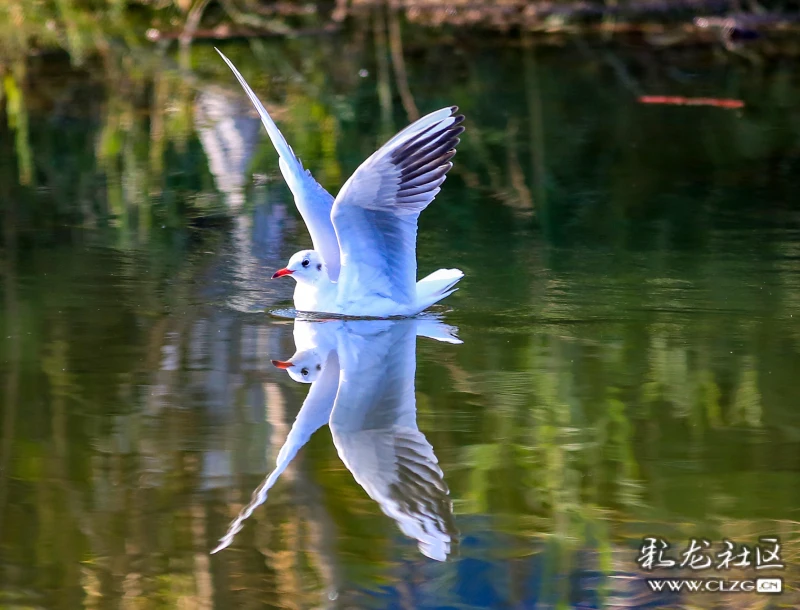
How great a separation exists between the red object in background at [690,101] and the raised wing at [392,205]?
224 inches

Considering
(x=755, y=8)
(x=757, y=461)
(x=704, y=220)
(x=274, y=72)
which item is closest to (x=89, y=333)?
(x=757, y=461)

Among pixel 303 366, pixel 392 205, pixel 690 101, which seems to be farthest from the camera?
pixel 690 101

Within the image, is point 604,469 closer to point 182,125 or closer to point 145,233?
point 145,233

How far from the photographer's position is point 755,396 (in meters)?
5.75

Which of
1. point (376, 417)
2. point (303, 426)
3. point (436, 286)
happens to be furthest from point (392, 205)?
point (303, 426)

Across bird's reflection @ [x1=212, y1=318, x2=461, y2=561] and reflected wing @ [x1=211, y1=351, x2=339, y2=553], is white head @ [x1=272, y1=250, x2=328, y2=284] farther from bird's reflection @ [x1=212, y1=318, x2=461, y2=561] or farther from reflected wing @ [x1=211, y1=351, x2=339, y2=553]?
reflected wing @ [x1=211, y1=351, x2=339, y2=553]

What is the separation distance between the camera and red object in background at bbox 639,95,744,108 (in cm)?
1181

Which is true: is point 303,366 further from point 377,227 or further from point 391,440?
point 391,440

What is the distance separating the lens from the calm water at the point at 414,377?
4410mm

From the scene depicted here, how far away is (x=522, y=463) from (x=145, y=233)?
3.87 metres

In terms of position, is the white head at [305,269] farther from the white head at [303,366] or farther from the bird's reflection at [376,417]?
the white head at [303,366]

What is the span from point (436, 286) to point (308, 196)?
0.75 meters

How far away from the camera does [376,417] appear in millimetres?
5605

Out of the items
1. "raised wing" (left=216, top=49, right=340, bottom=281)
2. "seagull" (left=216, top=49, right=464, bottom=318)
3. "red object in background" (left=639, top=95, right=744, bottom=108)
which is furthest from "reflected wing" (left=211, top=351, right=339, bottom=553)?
"red object in background" (left=639, top=95, right=744, bottom=108)
